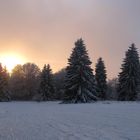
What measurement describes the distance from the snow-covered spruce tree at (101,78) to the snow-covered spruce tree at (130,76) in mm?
10175

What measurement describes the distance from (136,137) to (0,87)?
229ft

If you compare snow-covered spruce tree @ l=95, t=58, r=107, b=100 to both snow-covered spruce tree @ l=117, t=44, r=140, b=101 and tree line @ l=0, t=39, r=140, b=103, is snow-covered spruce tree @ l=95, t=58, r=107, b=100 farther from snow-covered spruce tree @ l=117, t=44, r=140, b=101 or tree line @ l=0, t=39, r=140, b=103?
snow-covered spruce tree @ l=117, t=44, r=140, b=101

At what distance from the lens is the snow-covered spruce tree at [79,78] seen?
156 feet

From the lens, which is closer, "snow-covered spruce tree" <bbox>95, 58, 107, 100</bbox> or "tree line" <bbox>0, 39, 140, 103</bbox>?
"tree line" <bbox>0, 39, 140, 103</bbox>

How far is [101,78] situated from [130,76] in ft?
43.5

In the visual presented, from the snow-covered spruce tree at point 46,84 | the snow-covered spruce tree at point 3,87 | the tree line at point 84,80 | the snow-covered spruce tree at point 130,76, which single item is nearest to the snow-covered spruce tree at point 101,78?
the tree line at point 84,80

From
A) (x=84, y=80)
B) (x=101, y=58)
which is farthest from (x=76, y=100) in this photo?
(x=101, y=58)

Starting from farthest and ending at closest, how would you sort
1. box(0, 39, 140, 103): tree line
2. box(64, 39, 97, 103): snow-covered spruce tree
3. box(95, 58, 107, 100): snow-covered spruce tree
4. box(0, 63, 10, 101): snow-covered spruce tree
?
box(0, 63, 10, 101): snow-covered spruce tree, box(95, 58, 107, 100): snow-covered spruce tree, box(0, 39, 140, 103): tree line, box(64, 39, 97, 103): snow-covered spruce tree

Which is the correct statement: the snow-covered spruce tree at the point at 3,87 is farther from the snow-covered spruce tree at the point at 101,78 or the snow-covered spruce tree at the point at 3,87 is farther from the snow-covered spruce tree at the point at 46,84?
the snow-covered spruce tree at the point at 101,78

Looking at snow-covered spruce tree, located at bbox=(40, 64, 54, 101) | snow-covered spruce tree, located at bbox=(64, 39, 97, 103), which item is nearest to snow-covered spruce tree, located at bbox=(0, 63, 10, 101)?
snow-covered spruce tree, located at bbox=(40, 64, 54, 101)

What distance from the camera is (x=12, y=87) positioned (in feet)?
304

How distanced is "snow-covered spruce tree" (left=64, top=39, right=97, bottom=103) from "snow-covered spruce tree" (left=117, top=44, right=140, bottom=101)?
24.0ft

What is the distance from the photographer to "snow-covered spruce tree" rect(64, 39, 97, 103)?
4762 centimetres

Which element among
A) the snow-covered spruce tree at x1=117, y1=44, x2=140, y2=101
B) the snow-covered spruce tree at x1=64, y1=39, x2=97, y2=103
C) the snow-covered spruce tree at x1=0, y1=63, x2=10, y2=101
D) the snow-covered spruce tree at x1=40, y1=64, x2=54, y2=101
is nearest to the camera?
the snow-covered spruce tree at x1=64, y1=39, x2=97, y2=103
